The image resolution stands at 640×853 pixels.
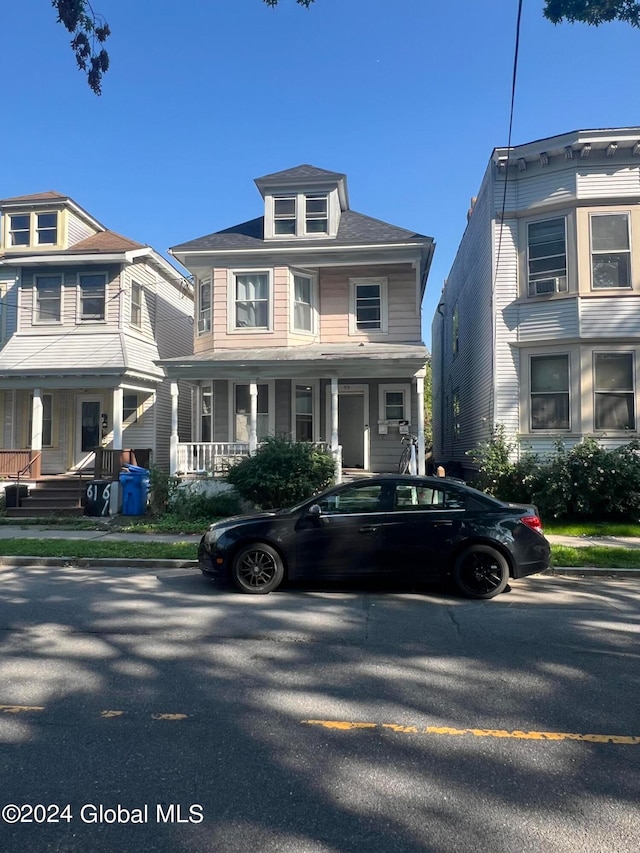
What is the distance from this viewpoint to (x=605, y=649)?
5195 millimetres

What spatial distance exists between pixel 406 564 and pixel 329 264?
11367 millimetres

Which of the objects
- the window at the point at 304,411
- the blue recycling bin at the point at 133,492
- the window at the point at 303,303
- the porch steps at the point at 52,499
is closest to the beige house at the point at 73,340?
the porch steps at the point at 52,499

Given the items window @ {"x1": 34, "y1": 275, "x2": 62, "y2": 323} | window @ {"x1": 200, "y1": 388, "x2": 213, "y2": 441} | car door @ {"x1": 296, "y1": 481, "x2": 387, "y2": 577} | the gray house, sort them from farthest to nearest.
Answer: window @ {"x1": 34, "y1": 275, "x2": 62, "y2": 323} → window @ {"x1": 200, "y1": 388, "x2": 213, "y2": 441} → the gray house → car door @ {"x1": 296, "y1": 481, "x2": 387, "y2": 577}

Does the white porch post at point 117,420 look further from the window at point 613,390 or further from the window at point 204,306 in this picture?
the window at point 613,390

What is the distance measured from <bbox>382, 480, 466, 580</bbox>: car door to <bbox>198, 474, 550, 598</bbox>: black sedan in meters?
0.01

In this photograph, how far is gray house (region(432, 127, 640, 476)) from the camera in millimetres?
13344

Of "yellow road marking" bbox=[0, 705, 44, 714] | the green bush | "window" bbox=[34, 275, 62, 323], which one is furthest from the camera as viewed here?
"window" bbox=[34, 275, 62, 323]

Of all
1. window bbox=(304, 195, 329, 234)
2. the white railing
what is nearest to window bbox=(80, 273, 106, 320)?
the white railing

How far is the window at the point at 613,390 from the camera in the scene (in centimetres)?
1340

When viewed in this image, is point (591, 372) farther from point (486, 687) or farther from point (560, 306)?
point (486, 687)

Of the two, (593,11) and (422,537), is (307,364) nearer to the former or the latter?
(422,537)

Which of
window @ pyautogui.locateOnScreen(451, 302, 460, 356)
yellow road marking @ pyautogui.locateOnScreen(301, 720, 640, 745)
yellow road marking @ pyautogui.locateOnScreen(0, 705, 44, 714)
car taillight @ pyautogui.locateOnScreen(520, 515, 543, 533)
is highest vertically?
window @ pyautogui.locateOnScreen(451, 302, 460, 356)

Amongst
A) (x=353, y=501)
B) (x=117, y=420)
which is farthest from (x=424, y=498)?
(x=117, y=420)

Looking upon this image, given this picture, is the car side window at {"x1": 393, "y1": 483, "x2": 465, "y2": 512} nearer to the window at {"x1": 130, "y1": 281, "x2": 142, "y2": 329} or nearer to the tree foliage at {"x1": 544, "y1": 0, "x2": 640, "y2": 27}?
the tree foliage at {"x1": 544, "y1": 0, "x2": 640, "y2": 27}
